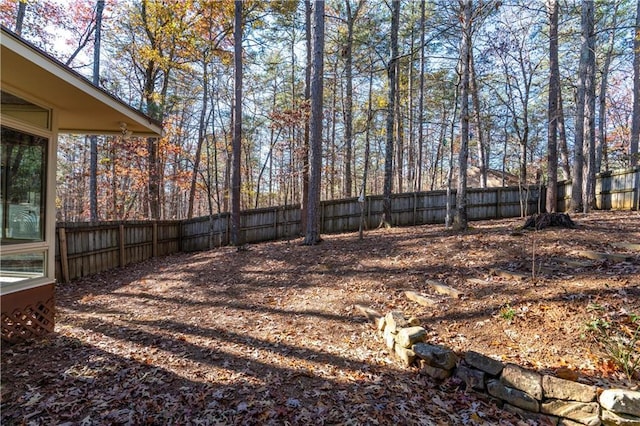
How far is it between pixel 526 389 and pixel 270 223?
9.86 metres

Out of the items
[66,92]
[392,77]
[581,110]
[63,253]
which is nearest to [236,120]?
[392,77]

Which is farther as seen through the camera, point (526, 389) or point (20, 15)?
point (20, 15)

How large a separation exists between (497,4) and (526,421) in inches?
281

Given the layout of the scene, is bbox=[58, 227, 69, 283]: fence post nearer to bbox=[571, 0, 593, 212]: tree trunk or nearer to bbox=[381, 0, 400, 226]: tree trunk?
bbox=[381, 0, 400, 226]: tree trunk

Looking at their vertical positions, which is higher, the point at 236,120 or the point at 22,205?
the point at 236,120

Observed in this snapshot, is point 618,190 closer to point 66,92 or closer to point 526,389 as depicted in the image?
point 526,389

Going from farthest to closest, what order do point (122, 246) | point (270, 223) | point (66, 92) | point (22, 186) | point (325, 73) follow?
point (325, 73), point (270, 223), point (122, 246), point (22, 186), point (66, 92)

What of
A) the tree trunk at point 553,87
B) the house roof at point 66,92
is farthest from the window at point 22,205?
the tree trunk at point 553,87

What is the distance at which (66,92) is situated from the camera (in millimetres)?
3365

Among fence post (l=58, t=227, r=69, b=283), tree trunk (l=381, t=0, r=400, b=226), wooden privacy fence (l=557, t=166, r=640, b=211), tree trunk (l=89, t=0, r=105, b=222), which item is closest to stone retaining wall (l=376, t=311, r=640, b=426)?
tree trunk (l=381, t=0, r=400, b=226)

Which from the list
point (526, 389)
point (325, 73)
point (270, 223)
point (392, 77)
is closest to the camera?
point (526, 389)

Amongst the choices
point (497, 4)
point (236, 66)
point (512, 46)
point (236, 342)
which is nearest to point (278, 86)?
point (236, 66)

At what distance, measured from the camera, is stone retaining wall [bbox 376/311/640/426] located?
234 cm

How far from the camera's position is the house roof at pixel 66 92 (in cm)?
260
